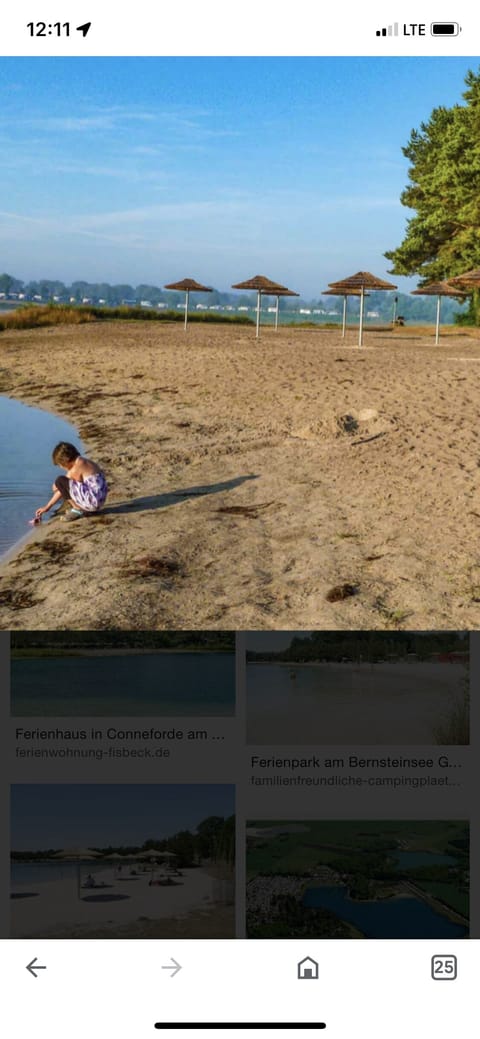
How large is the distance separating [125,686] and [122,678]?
6 centimetres

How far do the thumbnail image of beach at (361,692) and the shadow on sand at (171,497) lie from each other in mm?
5482

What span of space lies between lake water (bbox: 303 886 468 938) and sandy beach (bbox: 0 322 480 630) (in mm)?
2740

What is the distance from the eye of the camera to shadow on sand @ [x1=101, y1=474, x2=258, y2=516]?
9.13 metres

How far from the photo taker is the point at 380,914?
3.27 m

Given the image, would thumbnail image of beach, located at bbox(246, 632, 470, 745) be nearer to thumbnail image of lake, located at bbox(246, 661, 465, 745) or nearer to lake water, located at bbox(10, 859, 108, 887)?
thumbnail image of lake, located at bbox(246, 661, 465, 745)

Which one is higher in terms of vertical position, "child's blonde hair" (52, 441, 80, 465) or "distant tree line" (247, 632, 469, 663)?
"child's blonde hair" (52, 441, 80, 465)

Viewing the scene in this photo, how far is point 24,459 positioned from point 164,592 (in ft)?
20.3

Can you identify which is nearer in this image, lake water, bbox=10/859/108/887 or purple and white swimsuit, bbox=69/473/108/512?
lake water, bbox=10/859/108/887
